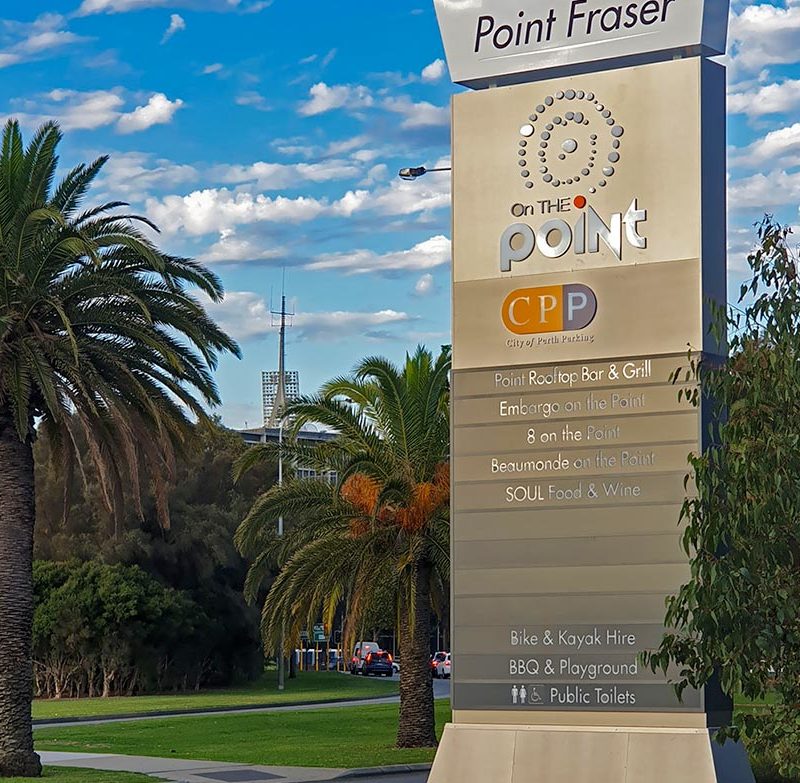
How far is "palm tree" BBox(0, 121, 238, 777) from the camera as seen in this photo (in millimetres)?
23219

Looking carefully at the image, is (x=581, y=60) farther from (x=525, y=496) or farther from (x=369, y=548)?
(x=369, y=548)

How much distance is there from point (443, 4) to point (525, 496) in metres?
5.40

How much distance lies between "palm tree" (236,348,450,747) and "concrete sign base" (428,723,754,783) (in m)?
12.7

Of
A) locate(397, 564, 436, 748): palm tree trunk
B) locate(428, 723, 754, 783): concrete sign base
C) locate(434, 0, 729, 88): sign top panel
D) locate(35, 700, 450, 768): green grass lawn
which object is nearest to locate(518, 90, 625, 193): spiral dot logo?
locate(434, 0, 729, 88): sign top panel

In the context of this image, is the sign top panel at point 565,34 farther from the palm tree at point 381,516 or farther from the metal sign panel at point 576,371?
the palm tree at point 381,516

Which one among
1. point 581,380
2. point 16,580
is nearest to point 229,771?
point 16,580

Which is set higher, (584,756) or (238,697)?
(584,756)

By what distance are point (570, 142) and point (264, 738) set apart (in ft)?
71.2

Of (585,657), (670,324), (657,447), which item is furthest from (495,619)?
(670,324)

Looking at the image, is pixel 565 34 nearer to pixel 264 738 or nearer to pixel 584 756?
pixel 584 756

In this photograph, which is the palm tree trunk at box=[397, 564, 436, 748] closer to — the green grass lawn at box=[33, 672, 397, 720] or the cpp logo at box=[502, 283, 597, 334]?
the cpp logo at box=[502, 283, 597, 334]

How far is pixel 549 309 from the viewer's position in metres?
15.4

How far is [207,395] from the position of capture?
25.3 metres

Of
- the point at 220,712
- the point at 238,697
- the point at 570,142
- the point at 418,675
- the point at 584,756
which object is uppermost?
the point at 570,142
